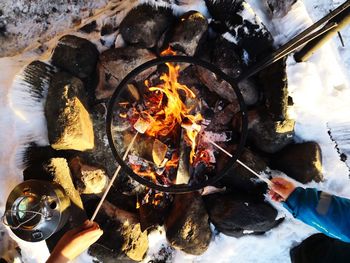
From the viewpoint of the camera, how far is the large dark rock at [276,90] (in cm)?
283

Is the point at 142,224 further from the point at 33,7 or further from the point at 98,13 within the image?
the point at 33,7

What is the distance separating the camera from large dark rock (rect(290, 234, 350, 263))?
222cm

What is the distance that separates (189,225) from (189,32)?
1519 mm

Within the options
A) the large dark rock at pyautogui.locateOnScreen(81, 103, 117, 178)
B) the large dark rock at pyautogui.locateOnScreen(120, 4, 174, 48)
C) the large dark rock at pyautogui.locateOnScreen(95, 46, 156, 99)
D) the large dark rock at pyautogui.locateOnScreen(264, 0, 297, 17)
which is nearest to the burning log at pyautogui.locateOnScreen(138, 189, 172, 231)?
the large dark rock at pyautogui.locateOnScreen(81, 103, 117, 178)

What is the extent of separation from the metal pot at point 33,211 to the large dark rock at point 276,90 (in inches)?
67.8

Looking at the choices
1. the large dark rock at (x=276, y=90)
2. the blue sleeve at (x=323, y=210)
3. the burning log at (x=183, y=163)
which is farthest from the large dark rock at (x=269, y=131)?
the blue sleeve at (x=323, y=210)

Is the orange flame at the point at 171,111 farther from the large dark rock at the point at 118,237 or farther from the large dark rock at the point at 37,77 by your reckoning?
the large dark rock at the point at 37,77

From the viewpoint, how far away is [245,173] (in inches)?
120

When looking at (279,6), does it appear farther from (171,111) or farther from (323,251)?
(323,251)

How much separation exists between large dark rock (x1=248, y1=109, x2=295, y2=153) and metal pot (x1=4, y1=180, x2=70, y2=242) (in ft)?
5.27

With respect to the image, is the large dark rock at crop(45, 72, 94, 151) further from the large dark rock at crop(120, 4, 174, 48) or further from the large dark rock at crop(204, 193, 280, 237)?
the large dark rock at crop(204, 193, 280, 237)

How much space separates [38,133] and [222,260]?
6.24ft

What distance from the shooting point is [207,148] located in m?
3.12

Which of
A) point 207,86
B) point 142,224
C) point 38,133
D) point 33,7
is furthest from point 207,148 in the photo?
point 33,7
